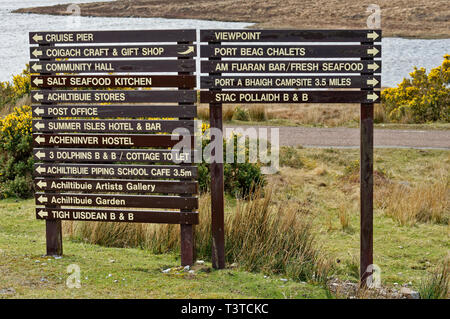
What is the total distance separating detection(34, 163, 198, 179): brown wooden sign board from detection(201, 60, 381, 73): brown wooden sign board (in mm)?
999

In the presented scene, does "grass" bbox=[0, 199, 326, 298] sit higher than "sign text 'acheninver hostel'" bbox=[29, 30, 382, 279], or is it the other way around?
"sign text 'acheninver hostel'" bbox=[29, 30, 382, 279]

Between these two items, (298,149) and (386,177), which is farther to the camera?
(298,149)

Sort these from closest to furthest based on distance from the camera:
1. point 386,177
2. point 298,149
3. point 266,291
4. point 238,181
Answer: point 266,291 → point 238,181 → point 386,177 → point 298,149

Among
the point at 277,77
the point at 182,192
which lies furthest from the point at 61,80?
the point at 277,77

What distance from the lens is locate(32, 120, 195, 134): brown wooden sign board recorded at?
6312 millimetres

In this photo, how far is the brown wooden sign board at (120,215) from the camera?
638 centimetres

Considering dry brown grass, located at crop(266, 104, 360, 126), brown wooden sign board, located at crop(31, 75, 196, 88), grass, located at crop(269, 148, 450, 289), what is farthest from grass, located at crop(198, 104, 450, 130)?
brown wooden sign board, located at crop(31, 75, 196, 88)

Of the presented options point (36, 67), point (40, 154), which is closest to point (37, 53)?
point (36, 67)

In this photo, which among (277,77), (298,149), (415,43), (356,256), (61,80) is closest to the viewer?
(277,77)

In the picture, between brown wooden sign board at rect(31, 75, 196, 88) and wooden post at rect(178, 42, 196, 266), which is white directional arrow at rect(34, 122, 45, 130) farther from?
wooden post at rect(178, 42, 196, 266)

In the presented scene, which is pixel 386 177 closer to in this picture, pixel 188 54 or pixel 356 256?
pixel 356 256

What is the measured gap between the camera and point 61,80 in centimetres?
658

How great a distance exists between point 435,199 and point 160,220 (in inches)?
186

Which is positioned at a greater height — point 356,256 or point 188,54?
point 188,54
